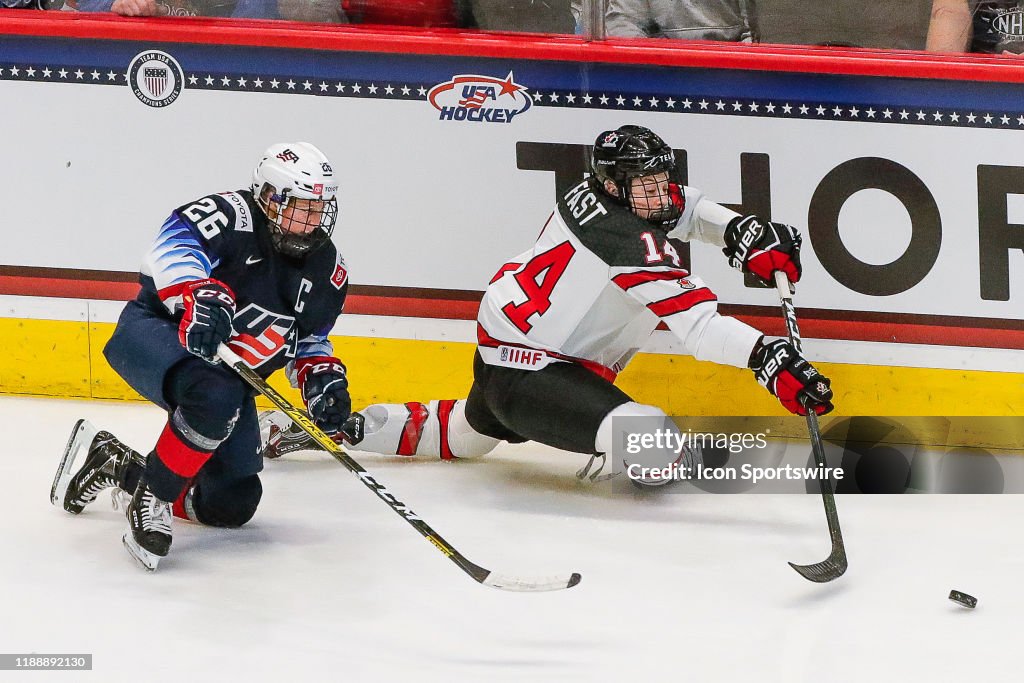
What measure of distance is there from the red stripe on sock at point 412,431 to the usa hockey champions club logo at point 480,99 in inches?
33.9

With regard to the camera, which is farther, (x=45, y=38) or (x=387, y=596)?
(x=45, y=38)

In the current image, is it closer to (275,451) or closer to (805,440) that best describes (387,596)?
(275,451)

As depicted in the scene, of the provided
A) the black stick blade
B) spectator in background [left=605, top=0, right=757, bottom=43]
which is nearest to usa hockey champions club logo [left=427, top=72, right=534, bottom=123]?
spectator in background [left=605, top=0, right=757, bottom=43]

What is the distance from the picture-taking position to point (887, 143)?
3.82m

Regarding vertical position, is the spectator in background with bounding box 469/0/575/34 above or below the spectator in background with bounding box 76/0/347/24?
below

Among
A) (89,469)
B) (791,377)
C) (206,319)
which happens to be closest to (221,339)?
(206,319)

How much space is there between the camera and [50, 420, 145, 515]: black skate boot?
3.40 m

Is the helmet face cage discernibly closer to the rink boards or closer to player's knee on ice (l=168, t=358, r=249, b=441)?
player's knee on ice (l=168, t=358, r=249, b=441)

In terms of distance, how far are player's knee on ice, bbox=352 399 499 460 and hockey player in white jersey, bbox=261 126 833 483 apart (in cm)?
9

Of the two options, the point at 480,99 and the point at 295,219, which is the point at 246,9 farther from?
the point at 295,219

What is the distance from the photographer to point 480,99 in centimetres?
400

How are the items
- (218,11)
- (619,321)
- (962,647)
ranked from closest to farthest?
(962,647) < (619,321) < (218,11)

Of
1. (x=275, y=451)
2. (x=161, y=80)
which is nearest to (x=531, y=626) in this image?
(x=275, y=451)

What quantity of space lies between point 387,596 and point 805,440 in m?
1.56
